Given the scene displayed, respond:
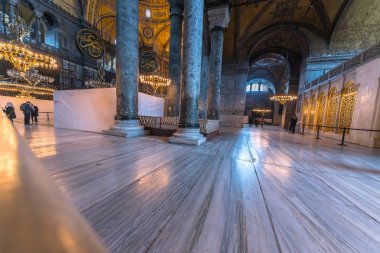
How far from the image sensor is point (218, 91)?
9023mm

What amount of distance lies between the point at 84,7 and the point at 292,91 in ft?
72.4

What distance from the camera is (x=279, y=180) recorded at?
230 centimetres

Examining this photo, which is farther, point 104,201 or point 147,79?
point 147,79

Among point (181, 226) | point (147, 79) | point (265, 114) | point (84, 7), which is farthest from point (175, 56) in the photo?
point (265, 114)

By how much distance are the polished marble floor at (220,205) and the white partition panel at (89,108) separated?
11.4 ft

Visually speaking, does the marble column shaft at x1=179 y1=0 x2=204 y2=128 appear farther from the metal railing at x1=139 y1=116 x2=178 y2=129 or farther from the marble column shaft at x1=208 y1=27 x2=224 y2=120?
the marble column shaft at x1=208 y1=27 x2=224 y2=120

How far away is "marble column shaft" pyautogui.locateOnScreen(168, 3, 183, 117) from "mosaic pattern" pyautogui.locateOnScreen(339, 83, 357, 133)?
879 cm

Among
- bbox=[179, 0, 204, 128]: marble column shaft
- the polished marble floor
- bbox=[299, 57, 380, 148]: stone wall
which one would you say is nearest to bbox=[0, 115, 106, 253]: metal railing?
the polished marble floor

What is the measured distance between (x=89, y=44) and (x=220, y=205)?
1383cm

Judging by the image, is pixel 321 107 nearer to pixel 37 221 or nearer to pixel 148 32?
pixel 37 221

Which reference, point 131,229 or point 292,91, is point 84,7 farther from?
point 292,91

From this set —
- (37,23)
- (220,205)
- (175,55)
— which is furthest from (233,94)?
(37,23)

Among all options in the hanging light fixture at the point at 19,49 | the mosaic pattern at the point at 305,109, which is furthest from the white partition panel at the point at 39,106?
the mosaic pattern at the point at 305,109

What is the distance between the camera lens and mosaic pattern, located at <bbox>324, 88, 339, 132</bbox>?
30.6 ft
